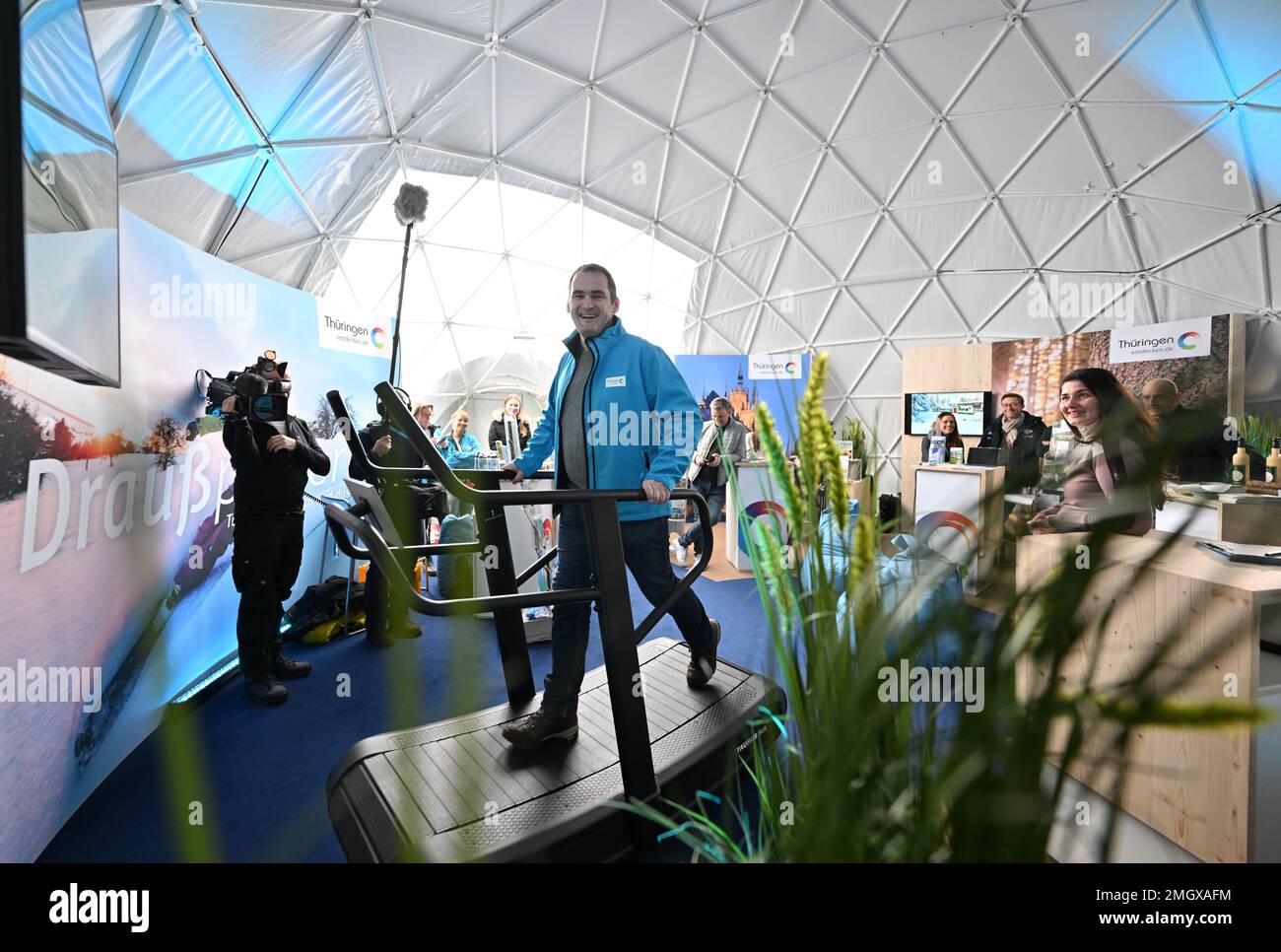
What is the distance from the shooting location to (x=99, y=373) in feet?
3.78

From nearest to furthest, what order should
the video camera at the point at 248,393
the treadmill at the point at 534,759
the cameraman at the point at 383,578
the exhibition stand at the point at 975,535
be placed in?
the exhibition stand at the point at 975,535
the treadmill at the point at 534,759
the video camera at the point at 248,393
the cameraman at the point at 383,578

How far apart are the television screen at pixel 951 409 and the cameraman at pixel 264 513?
28.8ft

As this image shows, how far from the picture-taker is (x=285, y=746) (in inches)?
107

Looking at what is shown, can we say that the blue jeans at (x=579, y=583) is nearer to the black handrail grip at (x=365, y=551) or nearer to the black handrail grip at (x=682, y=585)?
the black handrail grip at (x=682, y=585)

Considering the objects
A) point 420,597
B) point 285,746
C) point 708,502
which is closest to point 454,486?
point 420,597

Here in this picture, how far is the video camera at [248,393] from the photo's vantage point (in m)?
3.03

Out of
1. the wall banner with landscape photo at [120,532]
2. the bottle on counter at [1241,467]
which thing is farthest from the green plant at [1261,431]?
the wall banner with landscape photo at [120,532]

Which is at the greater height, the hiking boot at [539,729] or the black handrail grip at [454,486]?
the black handrail grip at [454,486]

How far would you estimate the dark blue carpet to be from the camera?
206 cm

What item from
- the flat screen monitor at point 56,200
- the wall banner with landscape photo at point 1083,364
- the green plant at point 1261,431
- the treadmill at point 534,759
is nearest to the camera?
the flat screen monitor at point 56,200

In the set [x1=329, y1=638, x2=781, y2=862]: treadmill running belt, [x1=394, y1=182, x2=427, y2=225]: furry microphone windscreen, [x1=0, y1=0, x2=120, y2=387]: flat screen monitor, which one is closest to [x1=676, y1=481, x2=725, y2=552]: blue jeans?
[x1=329, y1=638, x2=781, y2=862]: treadmill running belt

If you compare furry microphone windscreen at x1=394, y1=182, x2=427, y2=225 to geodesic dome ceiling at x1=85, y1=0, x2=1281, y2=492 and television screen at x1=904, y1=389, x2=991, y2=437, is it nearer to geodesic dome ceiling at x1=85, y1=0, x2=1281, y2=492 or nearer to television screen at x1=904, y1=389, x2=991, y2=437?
geodesic dome ceiling at x1=85, y1=0, x2=1281, y2=492

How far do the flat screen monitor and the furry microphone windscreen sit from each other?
16.0ft
